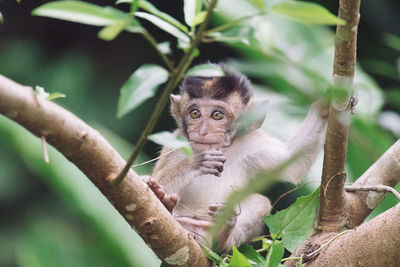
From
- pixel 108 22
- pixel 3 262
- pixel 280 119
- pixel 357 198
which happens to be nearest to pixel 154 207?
pixel 108 22

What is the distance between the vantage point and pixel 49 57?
6.42 m

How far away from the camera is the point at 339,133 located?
7.22 ft

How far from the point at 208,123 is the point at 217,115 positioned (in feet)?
0.32

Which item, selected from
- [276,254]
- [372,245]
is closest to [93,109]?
[276,254]

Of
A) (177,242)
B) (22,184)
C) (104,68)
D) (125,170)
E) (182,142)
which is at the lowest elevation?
(22,184)

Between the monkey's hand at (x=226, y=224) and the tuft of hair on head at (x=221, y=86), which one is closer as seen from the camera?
the monkey's hand at (x=226, y=224)

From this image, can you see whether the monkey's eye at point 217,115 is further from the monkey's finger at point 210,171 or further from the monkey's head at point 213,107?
the monkey's finger at point 210,171

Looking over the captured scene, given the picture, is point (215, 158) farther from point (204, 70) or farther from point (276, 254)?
point (204, 70)

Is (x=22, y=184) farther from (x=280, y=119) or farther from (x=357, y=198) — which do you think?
(x=357, y=198)

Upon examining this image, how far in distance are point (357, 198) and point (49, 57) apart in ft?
15.1

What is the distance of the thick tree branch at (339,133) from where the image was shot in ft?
6.02

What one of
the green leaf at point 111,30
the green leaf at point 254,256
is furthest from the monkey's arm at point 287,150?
the green leaf at point 111,30

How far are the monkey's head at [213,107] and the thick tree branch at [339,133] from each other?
80 centimetres

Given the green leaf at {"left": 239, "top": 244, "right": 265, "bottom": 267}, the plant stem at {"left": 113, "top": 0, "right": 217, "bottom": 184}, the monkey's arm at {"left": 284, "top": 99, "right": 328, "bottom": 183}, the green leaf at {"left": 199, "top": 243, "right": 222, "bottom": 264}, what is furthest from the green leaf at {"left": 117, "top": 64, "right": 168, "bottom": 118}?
the monkey's arm at {"left": 284, "top": 99, "right": 328, "bottom": 183}
